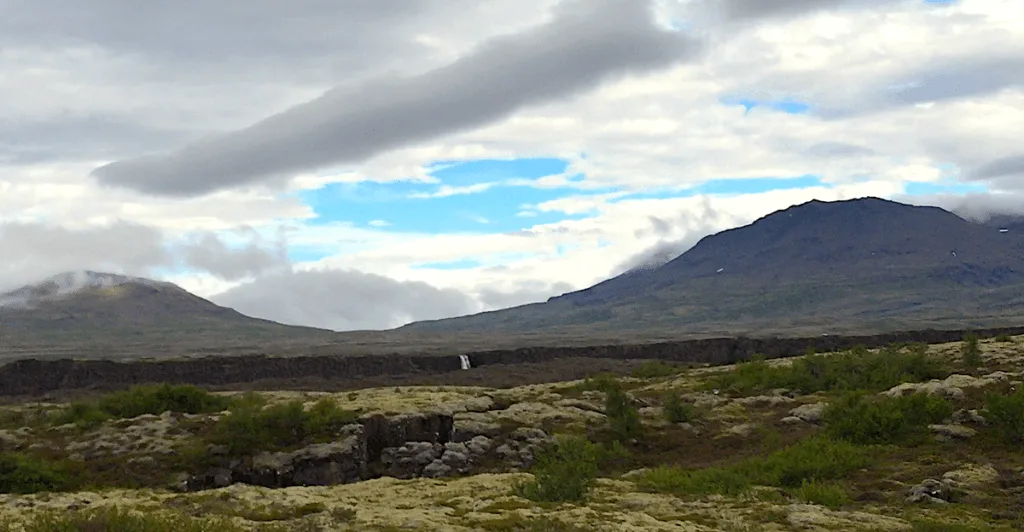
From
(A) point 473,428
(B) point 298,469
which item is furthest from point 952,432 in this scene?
(B) point 298,469

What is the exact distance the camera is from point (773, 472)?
33688mm

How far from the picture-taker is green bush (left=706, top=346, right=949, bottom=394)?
2060 inches

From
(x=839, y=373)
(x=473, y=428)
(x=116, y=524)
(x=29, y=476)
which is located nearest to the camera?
(x=116, y=524)

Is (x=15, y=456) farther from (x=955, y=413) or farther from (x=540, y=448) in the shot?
(x=955, y=413)

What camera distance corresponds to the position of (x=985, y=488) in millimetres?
30375

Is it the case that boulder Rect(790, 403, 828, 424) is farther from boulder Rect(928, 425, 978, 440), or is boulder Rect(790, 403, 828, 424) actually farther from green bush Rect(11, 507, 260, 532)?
green bush Rect(11, 507, 260, 532)

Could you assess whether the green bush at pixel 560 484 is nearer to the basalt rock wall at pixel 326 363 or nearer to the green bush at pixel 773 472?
the green bush at pixel 773 472

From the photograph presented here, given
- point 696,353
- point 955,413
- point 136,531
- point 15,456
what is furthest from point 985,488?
point 696,353

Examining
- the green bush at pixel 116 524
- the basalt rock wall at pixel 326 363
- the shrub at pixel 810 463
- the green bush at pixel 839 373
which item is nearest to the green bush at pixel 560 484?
the shrub at pixel 810 463

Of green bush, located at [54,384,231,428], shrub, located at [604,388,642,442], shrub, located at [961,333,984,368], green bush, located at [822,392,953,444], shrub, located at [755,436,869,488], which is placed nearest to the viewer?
shrub, located at [755,436,869,488]

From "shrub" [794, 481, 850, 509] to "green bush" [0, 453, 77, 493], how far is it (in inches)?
1275

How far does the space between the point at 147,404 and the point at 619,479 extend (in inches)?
1294

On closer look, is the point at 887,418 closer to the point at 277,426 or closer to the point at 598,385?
the point at 598,385

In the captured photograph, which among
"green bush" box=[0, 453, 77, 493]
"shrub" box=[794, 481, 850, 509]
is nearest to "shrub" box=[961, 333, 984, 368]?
"shrub" box=[794, 481, 850, 509]
